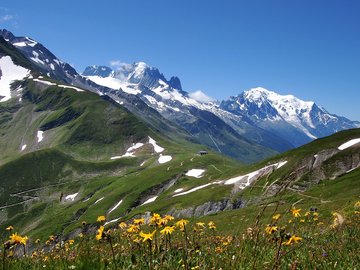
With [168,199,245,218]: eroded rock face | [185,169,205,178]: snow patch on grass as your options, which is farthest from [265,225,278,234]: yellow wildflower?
[185,169,205,178]: snow patch on grass

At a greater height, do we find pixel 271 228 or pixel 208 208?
pixel 271 228

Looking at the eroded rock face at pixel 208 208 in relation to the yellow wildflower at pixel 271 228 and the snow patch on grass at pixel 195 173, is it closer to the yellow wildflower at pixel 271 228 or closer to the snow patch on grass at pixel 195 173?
the snow patch on grass at pixel 195 173

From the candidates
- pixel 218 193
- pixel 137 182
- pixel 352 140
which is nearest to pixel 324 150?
pixel 352 140

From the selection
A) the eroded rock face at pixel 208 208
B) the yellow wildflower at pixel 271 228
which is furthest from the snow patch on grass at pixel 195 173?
the yellow wildflower at pixel 271 228

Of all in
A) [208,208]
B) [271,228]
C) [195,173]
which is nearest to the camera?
[271,228]

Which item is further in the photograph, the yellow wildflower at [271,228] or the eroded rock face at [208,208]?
the eroded rock face at [208,208]

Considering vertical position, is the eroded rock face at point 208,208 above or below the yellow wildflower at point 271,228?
below

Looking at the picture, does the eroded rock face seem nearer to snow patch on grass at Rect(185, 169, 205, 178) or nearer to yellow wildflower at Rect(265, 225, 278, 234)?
snow patch on grass at Rect(185, 169, 205, 178)

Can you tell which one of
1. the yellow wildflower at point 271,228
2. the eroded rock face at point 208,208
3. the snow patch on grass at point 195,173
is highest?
the yellow wildflower at point 271,228

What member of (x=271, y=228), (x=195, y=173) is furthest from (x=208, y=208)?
(x=271, y=228)

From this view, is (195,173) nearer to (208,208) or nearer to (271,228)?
(208,208)

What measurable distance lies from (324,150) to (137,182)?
116 metres

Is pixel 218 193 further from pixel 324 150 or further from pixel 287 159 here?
pixel 324 150

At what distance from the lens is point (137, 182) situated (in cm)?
19925
